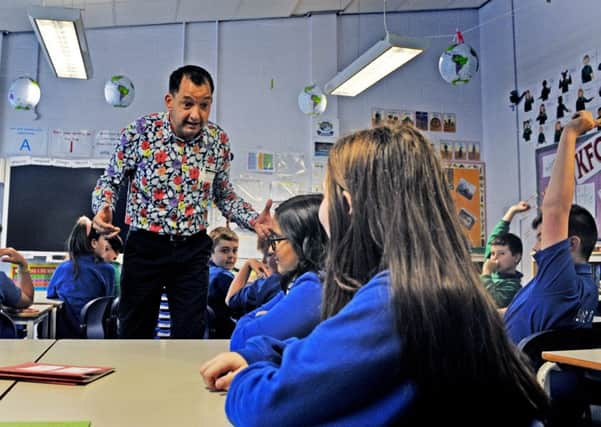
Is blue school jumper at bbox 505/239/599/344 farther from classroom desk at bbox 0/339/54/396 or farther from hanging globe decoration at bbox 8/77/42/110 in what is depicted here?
hanging globe decoration at bbox 8/77/42/110

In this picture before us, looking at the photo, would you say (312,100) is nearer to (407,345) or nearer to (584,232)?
(584,232)

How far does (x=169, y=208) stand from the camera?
6.73 feet

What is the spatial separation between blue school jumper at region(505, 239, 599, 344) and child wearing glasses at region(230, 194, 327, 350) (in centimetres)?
69

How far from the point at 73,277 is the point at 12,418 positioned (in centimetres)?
307

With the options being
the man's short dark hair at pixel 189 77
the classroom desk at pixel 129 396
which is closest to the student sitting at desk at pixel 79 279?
the man's short dark hair at pixel 189 77

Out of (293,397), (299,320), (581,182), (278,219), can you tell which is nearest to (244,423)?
(293,397)

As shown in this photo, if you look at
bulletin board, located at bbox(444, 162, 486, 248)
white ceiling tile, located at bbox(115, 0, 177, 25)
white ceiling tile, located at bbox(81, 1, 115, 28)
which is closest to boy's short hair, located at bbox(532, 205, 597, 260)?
bulletin board, located at bbox(444, 162, 486, 248)

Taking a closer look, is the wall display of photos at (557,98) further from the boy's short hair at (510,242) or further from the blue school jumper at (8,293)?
the blue school jumper at (8,293)

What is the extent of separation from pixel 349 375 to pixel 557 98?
5.64m

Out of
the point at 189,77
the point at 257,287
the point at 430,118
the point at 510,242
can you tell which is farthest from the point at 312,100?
the point at 189,77

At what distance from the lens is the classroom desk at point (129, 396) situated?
2.82 feet

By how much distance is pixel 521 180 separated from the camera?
6.11m

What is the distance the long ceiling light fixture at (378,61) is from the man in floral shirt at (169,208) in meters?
2.34

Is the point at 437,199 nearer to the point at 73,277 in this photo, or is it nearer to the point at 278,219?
the point at 278,219
